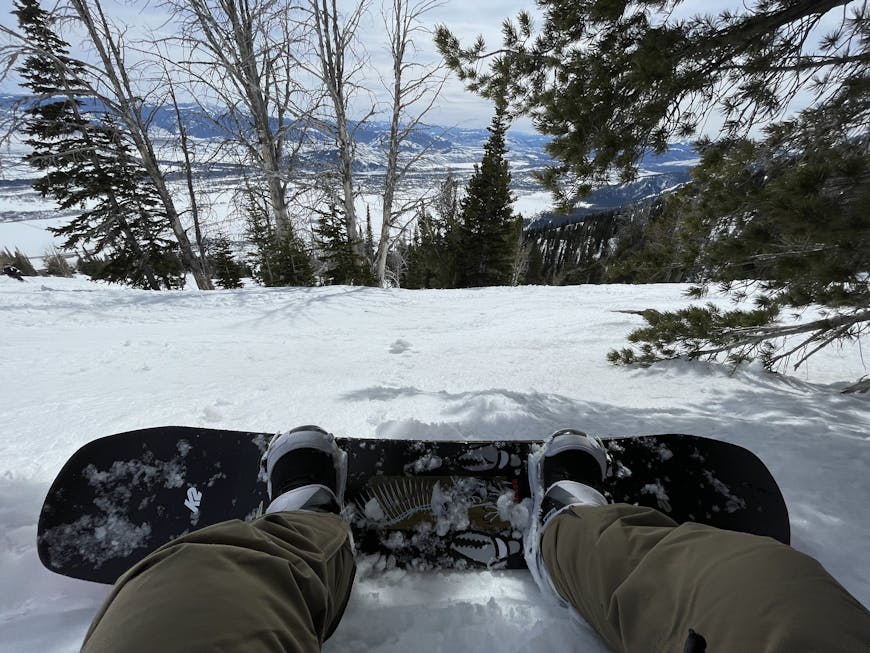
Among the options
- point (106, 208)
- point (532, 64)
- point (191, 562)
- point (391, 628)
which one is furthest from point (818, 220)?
point (106, 208)

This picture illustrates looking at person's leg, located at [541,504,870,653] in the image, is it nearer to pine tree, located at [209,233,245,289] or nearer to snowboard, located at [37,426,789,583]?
snowboard, located at [37,426,789,583]

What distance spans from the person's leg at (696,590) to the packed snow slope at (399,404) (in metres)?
0.24

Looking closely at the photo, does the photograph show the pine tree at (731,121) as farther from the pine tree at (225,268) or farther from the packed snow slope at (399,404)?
the pine tree at (225,268)

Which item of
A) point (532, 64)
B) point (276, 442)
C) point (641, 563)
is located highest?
point (532, 64)

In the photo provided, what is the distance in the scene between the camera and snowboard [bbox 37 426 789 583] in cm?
163

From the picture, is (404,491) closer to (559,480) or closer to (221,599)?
(559,480)

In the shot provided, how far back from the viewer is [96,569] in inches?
58.1

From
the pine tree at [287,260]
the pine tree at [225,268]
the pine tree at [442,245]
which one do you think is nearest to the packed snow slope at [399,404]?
the pine tree at [287,260]

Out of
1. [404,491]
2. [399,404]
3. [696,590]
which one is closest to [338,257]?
[399,404]

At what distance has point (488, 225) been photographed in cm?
1852

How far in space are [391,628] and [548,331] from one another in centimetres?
408

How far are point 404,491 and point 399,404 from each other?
763 millimetres

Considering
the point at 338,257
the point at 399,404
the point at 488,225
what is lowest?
the point at 399,404

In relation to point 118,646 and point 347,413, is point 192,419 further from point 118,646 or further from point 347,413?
point 118,646
